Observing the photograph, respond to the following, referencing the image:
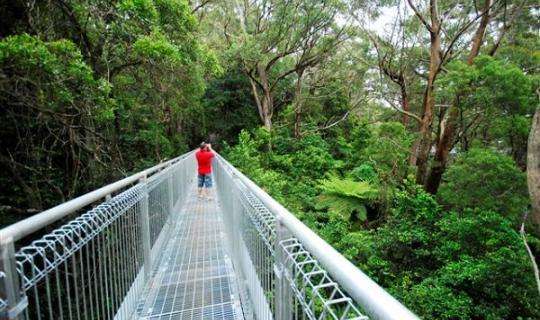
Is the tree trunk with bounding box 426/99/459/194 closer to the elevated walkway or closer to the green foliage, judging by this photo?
the green foliage

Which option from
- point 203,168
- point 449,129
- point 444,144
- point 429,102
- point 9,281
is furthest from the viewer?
point 429,102

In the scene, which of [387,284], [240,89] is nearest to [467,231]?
[387,284]

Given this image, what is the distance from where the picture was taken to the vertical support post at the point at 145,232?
3.82 meters

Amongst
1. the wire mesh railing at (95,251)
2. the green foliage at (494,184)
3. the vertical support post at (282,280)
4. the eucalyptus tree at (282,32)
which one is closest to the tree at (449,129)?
the green foliage at (494,184)

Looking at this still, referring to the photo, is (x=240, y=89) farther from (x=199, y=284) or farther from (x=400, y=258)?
(x=199, y=284)

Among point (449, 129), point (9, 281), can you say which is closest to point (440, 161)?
point (449, 129)

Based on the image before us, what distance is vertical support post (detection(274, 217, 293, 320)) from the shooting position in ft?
5.65

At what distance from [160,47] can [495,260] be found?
24.4ft

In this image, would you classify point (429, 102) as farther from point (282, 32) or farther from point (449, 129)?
point (282, 32)

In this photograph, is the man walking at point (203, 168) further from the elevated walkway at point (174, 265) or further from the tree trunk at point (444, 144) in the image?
the tree trunk at point (444, 144)

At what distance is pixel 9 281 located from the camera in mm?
1373

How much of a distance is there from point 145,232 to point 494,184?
24.3 feet

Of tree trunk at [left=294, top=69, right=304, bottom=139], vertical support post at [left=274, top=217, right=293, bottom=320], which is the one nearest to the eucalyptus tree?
tree trunk at [left=294, top=69, right=304, bottom=139]

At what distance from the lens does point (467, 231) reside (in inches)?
275
